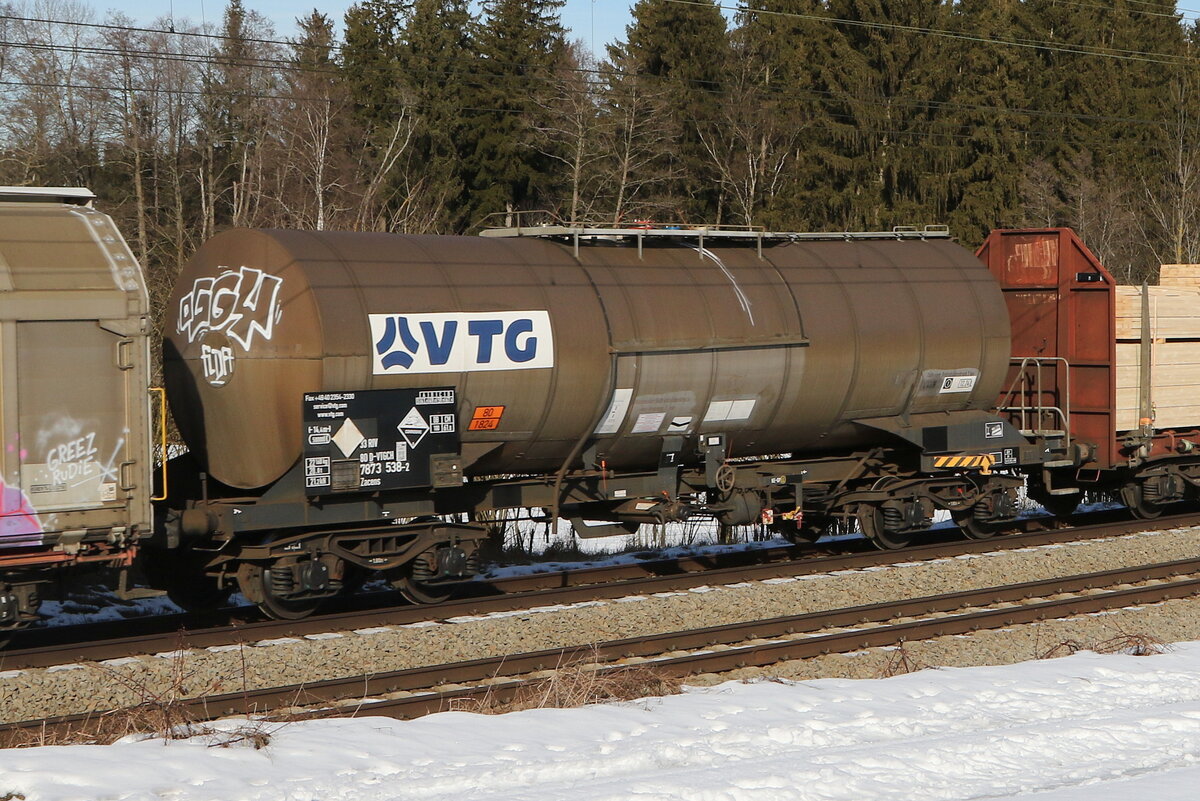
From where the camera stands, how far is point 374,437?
11883mm

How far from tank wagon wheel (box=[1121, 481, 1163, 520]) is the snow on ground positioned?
9.46 metres

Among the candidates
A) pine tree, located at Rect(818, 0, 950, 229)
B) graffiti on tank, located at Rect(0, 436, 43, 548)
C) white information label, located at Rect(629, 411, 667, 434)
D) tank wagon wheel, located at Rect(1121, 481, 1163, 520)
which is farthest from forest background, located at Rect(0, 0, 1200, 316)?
graffiti on tank, located at Rect(0, 436, 43, 548)

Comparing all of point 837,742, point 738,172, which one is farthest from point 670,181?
point 837,742

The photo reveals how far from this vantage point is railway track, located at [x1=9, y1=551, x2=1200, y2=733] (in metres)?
9.62

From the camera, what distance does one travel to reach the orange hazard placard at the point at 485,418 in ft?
41.0

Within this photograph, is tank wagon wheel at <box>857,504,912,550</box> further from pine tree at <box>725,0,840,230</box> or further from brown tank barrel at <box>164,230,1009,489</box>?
pine tree at <box>725,0,840,230</box>

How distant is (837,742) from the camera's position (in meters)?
8.47

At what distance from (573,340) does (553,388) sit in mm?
528

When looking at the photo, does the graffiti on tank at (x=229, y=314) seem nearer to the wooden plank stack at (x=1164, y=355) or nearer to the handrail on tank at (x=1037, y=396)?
the handrail on tank at (x=1037, y=396)

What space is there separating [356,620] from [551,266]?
161 inches

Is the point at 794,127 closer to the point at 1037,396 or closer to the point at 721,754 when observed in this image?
the point at 1037,396

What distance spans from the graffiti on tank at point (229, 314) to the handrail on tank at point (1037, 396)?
32.6 ft

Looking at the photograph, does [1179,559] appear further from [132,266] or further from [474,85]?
[474,85]

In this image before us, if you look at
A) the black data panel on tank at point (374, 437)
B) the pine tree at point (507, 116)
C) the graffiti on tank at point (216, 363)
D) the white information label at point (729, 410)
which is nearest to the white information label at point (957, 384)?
the white information label at point (729, 410)
